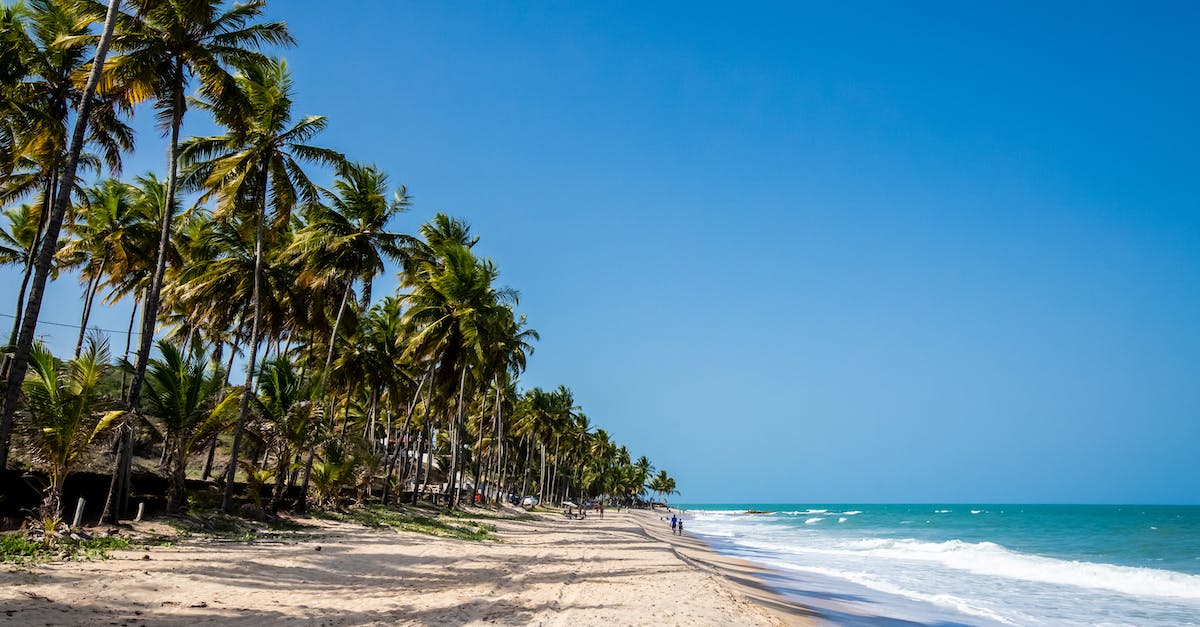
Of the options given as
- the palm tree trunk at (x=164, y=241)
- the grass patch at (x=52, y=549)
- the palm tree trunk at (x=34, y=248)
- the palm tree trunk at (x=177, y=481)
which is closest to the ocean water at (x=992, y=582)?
the grass patch at (x=52, y=549)

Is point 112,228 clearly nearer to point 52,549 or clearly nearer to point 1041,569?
point 52,549

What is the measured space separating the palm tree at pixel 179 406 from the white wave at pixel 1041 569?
3019cm

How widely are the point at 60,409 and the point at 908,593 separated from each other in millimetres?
23736

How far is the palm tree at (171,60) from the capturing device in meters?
15.0

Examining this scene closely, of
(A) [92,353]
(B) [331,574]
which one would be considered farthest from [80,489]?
(B) [331,574]

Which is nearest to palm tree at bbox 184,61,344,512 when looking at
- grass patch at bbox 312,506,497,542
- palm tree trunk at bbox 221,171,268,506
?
palm tree trunk at bbox 221,171,268,506

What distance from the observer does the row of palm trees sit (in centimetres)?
1342

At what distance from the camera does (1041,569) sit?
30.8 meters

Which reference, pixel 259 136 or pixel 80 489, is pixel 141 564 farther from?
pixel 259 136

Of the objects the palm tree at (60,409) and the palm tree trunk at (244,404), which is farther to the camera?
the palm tree trunk at (244,404)

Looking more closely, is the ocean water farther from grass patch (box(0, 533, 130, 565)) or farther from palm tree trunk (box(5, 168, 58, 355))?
palm tree trunk (box(5, 168, 58, 355))

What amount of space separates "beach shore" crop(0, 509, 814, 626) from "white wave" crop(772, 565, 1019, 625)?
5.53 meters

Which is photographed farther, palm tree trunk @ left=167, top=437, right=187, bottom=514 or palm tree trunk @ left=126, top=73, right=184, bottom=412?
palm tree trunk @ left=167, top=437, right=187, bottom=514

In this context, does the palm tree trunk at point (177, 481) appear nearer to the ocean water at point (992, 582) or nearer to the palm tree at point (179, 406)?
the palm tree at point (179, 406)
